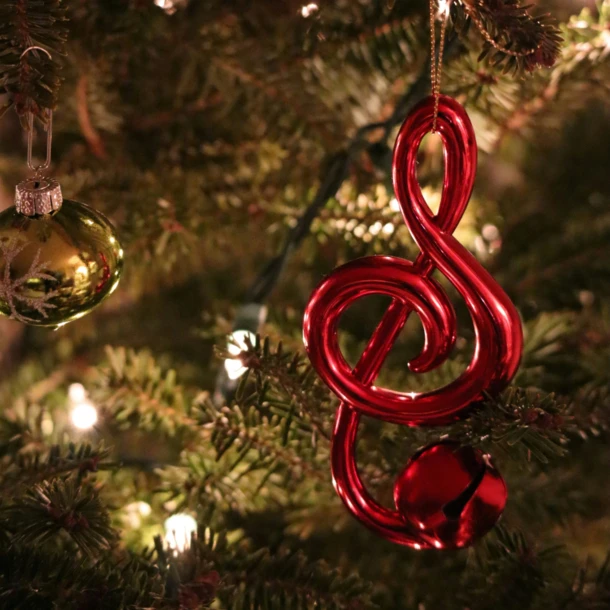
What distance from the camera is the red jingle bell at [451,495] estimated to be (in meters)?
0.42

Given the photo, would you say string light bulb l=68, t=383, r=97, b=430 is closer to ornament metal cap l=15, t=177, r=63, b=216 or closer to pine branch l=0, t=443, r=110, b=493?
pine branch l=0, t=443, r=110, b=493

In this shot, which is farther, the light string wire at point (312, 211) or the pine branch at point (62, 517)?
the light string wire at point (312, 211)

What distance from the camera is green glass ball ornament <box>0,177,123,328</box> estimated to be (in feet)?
1.36

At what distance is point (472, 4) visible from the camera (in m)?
0.41

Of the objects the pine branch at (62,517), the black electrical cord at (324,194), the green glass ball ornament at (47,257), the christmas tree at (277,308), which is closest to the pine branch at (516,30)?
the christmas tree at (277,308)

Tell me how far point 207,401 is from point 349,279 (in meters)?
0.15

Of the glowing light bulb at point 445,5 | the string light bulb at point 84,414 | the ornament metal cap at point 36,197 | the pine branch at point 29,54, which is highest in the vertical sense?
the glowing light bulb at point 445,5

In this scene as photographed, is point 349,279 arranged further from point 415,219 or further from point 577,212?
point 577,212

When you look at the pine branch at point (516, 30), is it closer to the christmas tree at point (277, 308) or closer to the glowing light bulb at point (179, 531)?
the christmas tree at point (277, 308)

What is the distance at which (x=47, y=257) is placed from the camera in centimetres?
42

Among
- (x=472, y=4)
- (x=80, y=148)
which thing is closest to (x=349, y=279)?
(x=472, y=4)

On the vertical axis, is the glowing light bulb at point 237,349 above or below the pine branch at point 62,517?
above

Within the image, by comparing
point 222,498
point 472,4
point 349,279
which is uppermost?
point 472,4

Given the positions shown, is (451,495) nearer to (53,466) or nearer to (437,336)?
(437,336)
